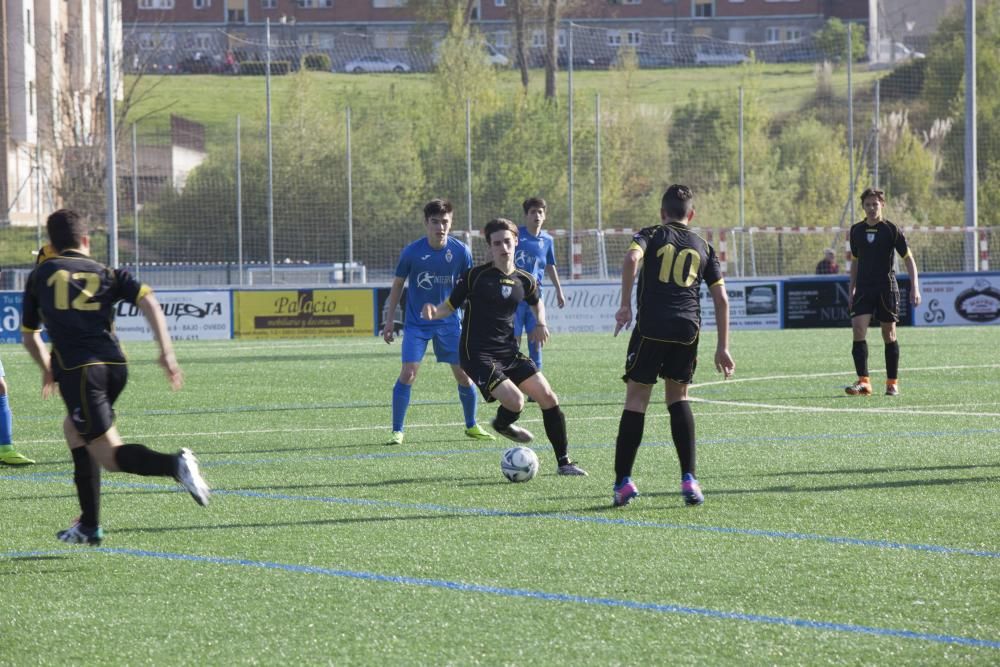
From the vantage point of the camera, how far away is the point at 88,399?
6672 millimetres

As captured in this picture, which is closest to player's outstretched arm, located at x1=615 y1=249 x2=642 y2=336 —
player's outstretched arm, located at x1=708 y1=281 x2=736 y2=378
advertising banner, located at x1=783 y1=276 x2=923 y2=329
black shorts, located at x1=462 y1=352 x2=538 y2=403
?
player's outstretched arm, located at x1=708 y1=281 x2=736 y2=378

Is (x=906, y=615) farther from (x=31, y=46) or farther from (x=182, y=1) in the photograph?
(x=182, y=1)

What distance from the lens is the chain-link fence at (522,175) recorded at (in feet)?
120

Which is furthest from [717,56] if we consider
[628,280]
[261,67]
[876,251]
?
[628,280]

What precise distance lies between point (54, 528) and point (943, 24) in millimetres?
60892

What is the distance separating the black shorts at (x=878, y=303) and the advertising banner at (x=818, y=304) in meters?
13.6

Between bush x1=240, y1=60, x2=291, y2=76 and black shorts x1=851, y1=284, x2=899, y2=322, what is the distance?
3355cm

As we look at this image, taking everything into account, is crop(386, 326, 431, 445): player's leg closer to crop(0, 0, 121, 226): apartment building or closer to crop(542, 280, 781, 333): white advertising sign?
crop(542, 280, 781, 333): white advertising sign

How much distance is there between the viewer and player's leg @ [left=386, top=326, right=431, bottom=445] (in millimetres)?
11133

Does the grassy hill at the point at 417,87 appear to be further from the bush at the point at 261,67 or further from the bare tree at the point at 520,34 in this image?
the bare tree at the point at 520,34

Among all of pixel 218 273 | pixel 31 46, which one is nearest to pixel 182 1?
pixel 31 46

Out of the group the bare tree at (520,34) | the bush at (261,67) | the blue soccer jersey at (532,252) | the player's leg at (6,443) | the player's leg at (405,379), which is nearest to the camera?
the player's leg at (6,443)

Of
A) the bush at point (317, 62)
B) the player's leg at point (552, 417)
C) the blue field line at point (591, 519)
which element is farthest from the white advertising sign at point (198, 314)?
the bush at point (317, 62)

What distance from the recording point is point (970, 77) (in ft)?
91.8
